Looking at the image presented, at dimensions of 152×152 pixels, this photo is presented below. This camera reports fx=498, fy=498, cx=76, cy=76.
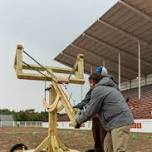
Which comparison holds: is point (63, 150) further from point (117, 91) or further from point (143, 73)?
point (143, 73)

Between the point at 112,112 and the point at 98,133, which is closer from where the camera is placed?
the point at 112,112

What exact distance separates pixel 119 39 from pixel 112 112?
117 feet

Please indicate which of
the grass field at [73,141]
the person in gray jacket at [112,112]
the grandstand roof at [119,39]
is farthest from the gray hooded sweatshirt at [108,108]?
the grandstand roof at [119,39]

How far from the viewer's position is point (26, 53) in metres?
7.50

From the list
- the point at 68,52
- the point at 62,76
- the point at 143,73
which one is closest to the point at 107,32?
the point at 68,52

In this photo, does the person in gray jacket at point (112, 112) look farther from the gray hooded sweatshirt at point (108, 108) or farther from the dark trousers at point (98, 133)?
the dark trousers at point (98, 133)

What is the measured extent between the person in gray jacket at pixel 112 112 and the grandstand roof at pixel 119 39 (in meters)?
26.2

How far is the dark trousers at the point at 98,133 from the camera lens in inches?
240

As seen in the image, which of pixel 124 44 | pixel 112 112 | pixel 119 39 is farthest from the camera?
pixel 124 44

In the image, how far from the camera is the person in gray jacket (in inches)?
210

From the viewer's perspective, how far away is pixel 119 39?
40.9 m

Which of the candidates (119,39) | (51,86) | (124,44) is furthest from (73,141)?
(124,44)

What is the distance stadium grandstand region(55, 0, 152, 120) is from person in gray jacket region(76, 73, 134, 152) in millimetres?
24905

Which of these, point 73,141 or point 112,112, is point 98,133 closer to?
point 112,112
